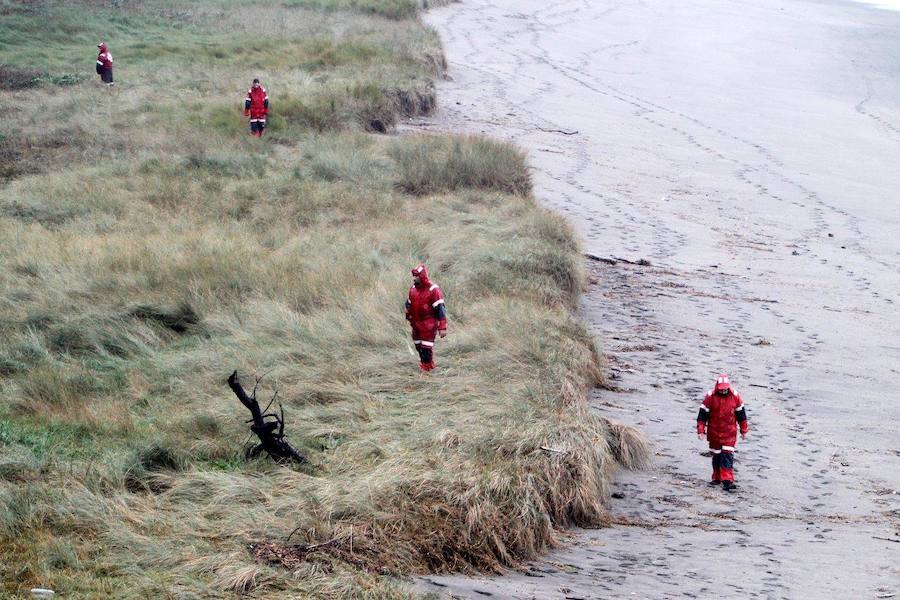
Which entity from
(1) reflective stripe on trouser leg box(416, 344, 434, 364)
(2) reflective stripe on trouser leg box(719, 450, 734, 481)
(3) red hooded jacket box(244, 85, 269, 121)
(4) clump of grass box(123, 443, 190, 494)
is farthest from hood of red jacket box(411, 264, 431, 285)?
(3) red hooded jacket box(244, 85, 269, 121)

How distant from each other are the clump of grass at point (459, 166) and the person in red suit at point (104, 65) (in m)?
9.79

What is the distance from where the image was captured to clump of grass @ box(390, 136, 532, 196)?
770 inches

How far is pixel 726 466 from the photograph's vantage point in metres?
9.52

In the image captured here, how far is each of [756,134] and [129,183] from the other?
56.8 ft

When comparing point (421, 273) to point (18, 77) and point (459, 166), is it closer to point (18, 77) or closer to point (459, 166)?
point (459, 166)

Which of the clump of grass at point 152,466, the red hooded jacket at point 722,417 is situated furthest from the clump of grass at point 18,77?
the red hooded jacket at point 722,417

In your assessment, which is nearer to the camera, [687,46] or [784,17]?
[687,46]

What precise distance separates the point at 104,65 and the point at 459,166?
11.7 m

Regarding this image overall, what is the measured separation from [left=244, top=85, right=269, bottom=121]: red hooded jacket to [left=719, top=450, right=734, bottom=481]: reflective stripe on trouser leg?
48.6 ft

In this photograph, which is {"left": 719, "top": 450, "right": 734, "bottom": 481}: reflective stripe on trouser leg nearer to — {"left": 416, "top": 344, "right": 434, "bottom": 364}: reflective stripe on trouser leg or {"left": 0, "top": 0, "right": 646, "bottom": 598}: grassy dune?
{"left": 0, "top": 0, "right": 646, "bottom": 598}: grassy dune

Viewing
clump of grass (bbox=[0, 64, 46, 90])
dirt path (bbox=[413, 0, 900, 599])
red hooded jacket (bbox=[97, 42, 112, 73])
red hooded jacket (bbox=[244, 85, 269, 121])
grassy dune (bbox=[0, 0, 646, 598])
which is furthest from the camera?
clump of grass (bbox=[0, 64, 46, 90])

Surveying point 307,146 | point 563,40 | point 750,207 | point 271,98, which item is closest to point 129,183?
point 307,146

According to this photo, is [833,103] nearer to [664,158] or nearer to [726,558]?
[664,158]

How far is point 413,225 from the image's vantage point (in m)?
16.4
